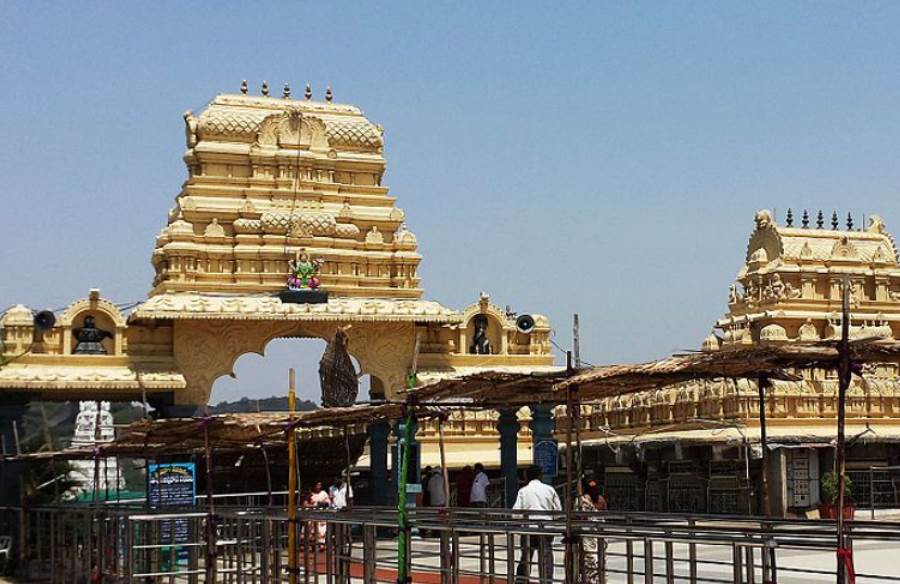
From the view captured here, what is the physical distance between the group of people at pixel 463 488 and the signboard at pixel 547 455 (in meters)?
1.11

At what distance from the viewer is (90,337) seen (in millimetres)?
29422

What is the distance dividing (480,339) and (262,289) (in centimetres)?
503

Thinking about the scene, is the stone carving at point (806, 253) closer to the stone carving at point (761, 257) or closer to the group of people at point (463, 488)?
the stone carving at point (761, 257)

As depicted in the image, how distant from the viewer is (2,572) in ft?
82.3

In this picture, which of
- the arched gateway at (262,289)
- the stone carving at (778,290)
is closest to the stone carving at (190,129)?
the arched gateway at (262,289)

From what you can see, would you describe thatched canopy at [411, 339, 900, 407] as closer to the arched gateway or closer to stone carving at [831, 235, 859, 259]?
the arched gateway

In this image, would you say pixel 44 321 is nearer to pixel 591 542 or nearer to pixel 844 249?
pixel 591 542

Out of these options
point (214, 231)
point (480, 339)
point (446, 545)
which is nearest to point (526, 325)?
point (480, 339)

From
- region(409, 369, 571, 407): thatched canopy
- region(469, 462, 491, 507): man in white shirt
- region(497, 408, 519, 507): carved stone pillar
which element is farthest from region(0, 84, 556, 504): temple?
region(409, 369, 571, 407): thatched canopy

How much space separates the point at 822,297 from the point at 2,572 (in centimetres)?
2228

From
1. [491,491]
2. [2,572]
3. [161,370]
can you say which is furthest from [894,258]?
[2,572]

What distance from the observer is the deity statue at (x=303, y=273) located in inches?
1190

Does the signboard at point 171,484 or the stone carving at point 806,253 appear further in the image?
the stone carving at point 806,253

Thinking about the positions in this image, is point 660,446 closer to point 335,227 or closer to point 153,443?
point 335,227
